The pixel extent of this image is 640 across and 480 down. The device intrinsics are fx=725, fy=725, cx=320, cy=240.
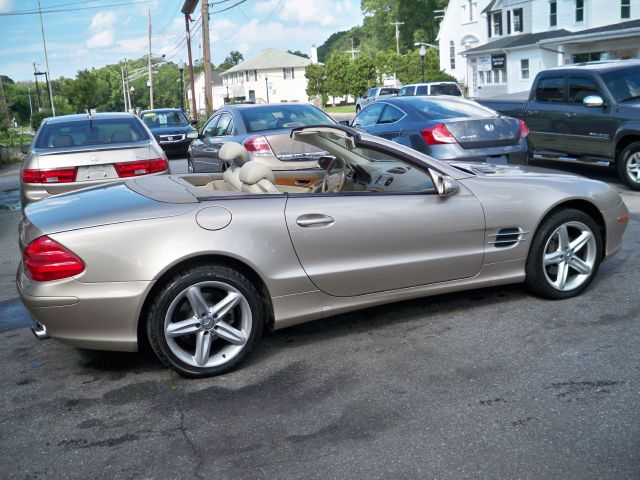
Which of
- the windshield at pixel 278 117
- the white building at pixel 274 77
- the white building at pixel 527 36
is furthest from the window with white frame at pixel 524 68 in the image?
the white building at pixel 274 77

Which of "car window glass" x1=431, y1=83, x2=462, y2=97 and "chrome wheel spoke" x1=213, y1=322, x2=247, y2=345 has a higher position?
"car window glass" x1=431, y1=83, x2=462, y2=97

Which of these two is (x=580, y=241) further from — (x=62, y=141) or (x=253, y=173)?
(x=62, y=141)

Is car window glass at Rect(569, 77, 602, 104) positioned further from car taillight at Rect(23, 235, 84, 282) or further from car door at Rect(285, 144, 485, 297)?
car taillight at Rect(23, 235, 84, 282)

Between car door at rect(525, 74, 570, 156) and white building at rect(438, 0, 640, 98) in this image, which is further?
white building at rect(438, 0, 640, 98)

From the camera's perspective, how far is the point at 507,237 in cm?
513

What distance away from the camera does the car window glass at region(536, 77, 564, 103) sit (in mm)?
11977

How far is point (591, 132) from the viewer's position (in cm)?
1112

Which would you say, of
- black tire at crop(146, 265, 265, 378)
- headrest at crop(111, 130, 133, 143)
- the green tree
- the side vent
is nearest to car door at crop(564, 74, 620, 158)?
the side vent

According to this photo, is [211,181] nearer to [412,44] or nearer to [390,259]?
[390,259]

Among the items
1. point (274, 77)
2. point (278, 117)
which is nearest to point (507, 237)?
point (278, 117)

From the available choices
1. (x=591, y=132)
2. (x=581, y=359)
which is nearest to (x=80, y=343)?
(x=581, y=359)

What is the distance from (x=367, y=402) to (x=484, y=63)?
48713 millimetres

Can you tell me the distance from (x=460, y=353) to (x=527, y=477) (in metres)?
1.45

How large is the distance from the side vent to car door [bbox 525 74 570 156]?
282 inches
